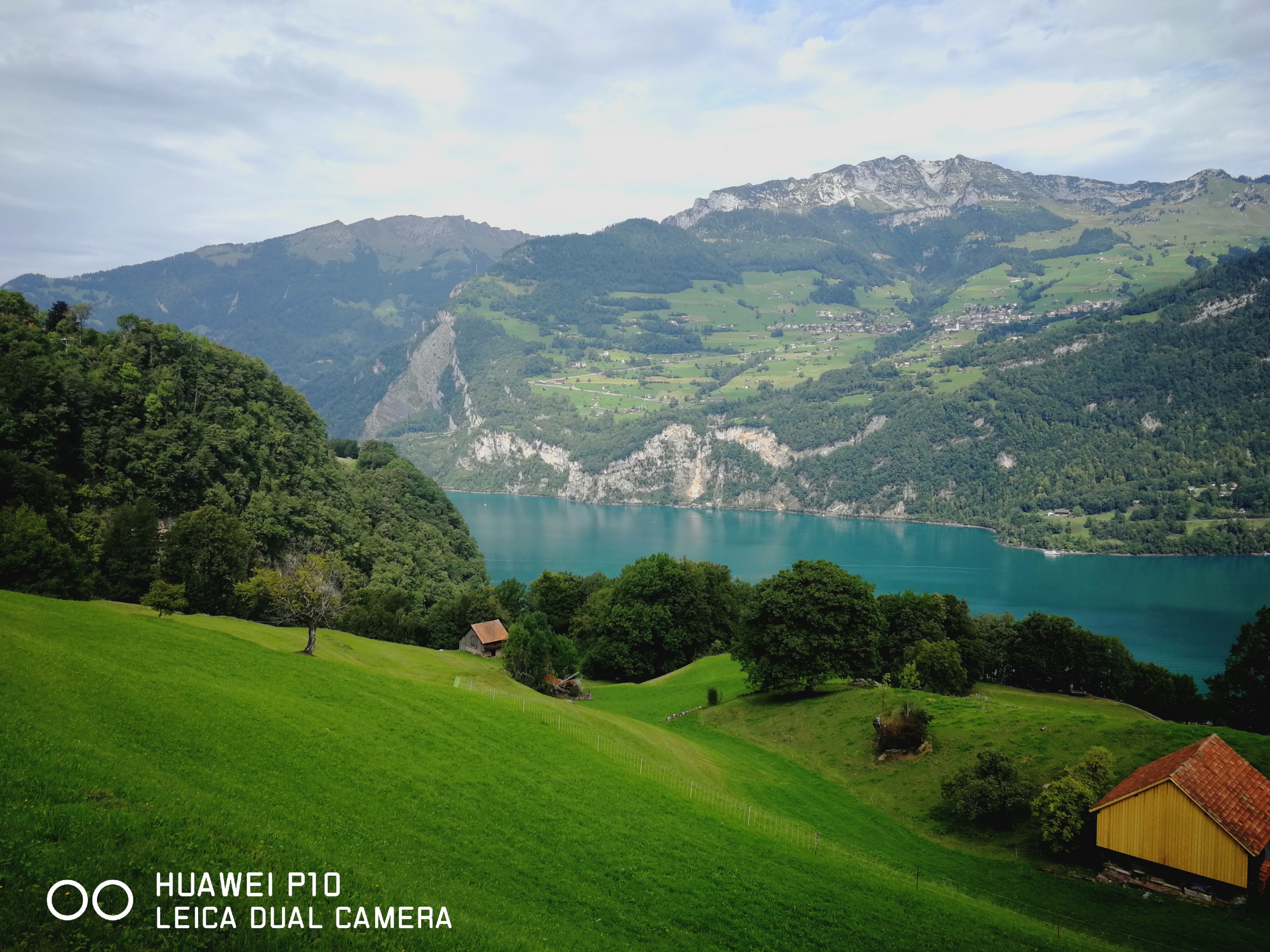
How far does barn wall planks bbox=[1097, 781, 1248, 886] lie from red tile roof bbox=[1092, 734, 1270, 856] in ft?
0.74

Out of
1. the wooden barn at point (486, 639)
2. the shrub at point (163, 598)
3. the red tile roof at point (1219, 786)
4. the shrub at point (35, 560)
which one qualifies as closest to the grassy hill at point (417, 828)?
the red tile roof at point (1219, 786)

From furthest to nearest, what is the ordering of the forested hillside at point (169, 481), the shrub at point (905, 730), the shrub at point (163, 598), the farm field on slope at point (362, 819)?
the forested hillside at point (169, 481) < the shrub at point (163, 598) < the shrub at point (905, 730) < the farm field on slope at point (362, 819)

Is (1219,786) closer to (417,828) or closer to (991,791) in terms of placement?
(991,791)

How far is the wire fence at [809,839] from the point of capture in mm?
18812

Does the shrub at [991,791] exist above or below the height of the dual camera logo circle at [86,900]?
below

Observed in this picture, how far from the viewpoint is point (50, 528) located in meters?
43.3

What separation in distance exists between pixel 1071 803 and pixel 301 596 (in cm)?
3890

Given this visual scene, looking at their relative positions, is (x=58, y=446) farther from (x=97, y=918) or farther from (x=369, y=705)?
(x=97, y=918)

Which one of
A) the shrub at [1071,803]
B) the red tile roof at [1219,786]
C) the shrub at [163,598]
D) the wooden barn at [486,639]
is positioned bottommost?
the wooden barn at [486,639]

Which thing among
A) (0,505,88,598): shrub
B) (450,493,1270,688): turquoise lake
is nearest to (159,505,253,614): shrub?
(0,505,88,598): shrub

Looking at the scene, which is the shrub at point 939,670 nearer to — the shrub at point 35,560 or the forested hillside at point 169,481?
the forested hillside at point 169,481

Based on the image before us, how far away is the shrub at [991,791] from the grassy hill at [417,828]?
202 cm

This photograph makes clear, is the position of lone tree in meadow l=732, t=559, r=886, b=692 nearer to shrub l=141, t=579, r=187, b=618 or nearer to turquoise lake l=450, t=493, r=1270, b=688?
shrub l=141, t=579, r=187, b=618

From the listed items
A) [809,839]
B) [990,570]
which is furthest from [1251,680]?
[990,570]
